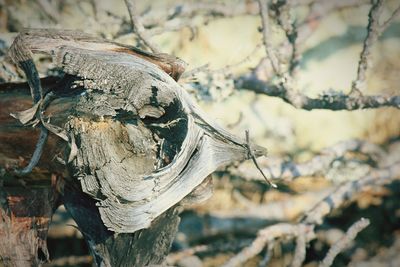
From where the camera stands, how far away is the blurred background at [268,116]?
2.42 meters

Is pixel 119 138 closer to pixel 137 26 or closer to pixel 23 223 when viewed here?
pixel 23 223

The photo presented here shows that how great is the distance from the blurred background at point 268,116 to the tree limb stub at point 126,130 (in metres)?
1.04

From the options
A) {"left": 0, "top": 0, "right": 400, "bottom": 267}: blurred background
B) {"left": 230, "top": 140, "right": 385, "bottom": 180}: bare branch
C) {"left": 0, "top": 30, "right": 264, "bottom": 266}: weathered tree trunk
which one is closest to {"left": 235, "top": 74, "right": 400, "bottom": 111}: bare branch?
{"left": 0, "top": 0, "right": 400, "bottom": 267}: blurred background

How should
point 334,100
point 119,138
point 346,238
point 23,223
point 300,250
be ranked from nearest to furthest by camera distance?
point 119,138
point 23,223
point 346,238
point 300,250
point 334,100

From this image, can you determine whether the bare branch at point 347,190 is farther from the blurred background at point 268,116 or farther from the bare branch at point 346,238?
the bare branch at point 346,238

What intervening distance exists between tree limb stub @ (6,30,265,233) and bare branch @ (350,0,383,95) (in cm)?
105

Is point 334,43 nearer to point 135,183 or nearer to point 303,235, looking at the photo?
point 303,235

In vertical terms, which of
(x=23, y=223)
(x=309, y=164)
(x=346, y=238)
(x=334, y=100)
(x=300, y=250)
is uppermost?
(x=334, y=100)

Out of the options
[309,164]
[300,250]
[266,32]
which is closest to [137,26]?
[266,32]

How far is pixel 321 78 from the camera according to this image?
2674 millimetres

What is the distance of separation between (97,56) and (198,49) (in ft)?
5.38

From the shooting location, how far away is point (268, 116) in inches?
104

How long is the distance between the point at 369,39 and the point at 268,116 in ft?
2.70

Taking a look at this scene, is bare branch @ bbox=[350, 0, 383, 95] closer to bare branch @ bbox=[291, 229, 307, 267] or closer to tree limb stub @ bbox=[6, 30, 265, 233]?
bare branch @ bbox=[291, 229, 307, 267]
